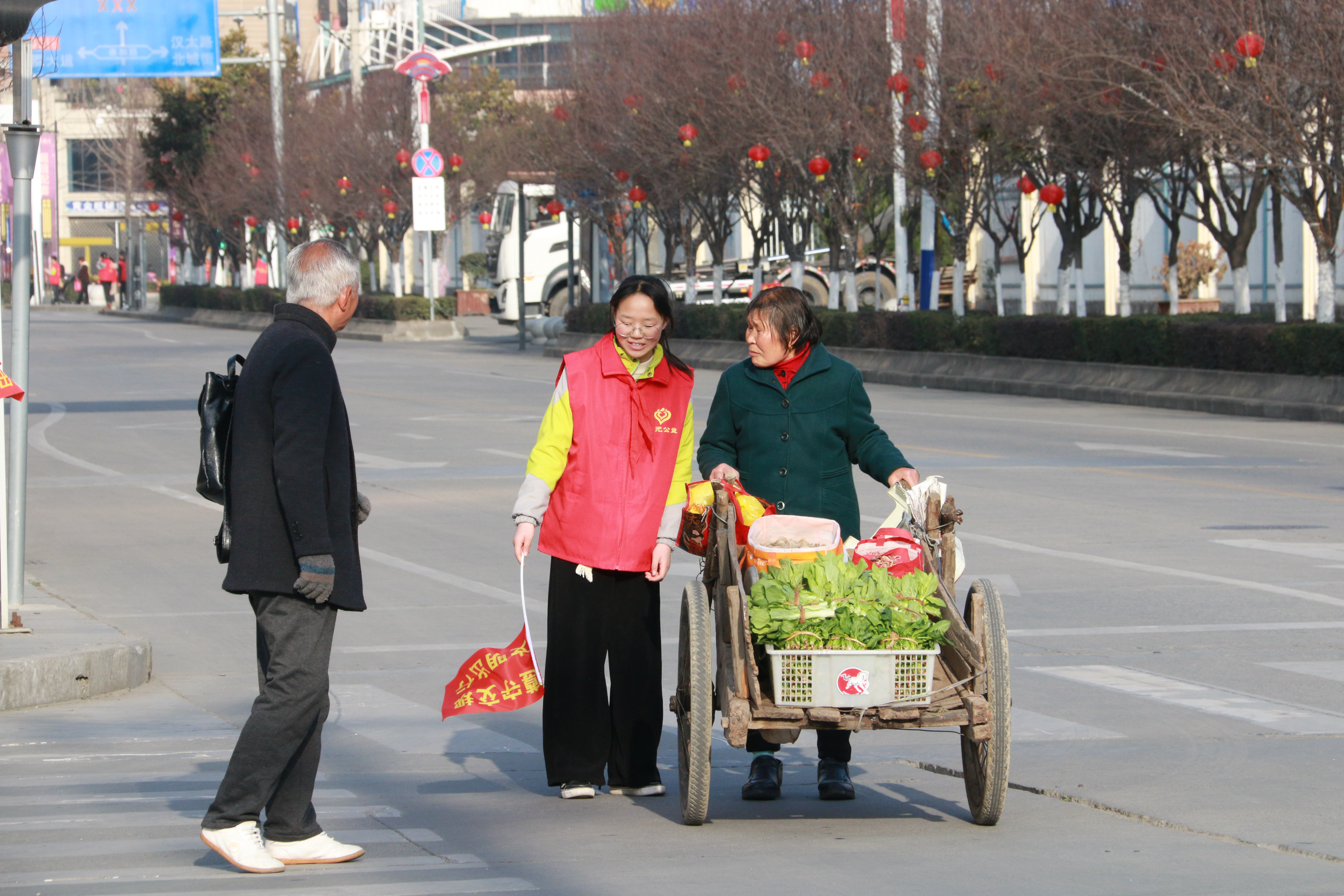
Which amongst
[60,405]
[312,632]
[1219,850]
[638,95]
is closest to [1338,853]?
[1219,850]

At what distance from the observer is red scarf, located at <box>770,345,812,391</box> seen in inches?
253

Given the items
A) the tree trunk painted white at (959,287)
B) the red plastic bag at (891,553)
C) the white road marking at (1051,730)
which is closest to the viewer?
the red plastic bag at (891,553)

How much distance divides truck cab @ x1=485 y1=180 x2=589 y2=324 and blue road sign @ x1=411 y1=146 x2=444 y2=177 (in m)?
4.70

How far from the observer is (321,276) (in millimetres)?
5414

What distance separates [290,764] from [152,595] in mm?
6001

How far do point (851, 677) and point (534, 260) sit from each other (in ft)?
151

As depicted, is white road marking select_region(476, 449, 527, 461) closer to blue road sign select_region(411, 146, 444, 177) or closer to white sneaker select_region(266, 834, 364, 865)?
white sneaker select_region(266, 834, 364, 865)

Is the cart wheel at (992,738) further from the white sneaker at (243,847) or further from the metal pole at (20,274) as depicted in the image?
the metal pole at (20,274)

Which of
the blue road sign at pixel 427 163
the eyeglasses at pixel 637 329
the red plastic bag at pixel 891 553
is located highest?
the blue road sign at pixel 427 163

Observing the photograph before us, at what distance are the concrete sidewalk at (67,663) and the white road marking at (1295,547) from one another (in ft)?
23.1

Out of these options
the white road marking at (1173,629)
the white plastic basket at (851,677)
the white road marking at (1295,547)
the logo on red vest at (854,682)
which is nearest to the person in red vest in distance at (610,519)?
the white plastic basket at (851,677)

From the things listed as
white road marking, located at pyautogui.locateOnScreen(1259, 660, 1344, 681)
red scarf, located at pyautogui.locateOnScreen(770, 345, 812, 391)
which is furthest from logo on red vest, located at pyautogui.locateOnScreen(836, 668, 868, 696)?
white road marking, located at pyautogui.locateOnScreen(1259, 660, 1344, 681)

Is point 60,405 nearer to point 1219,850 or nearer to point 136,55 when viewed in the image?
point 136,55

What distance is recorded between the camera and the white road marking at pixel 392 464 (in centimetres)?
1789
